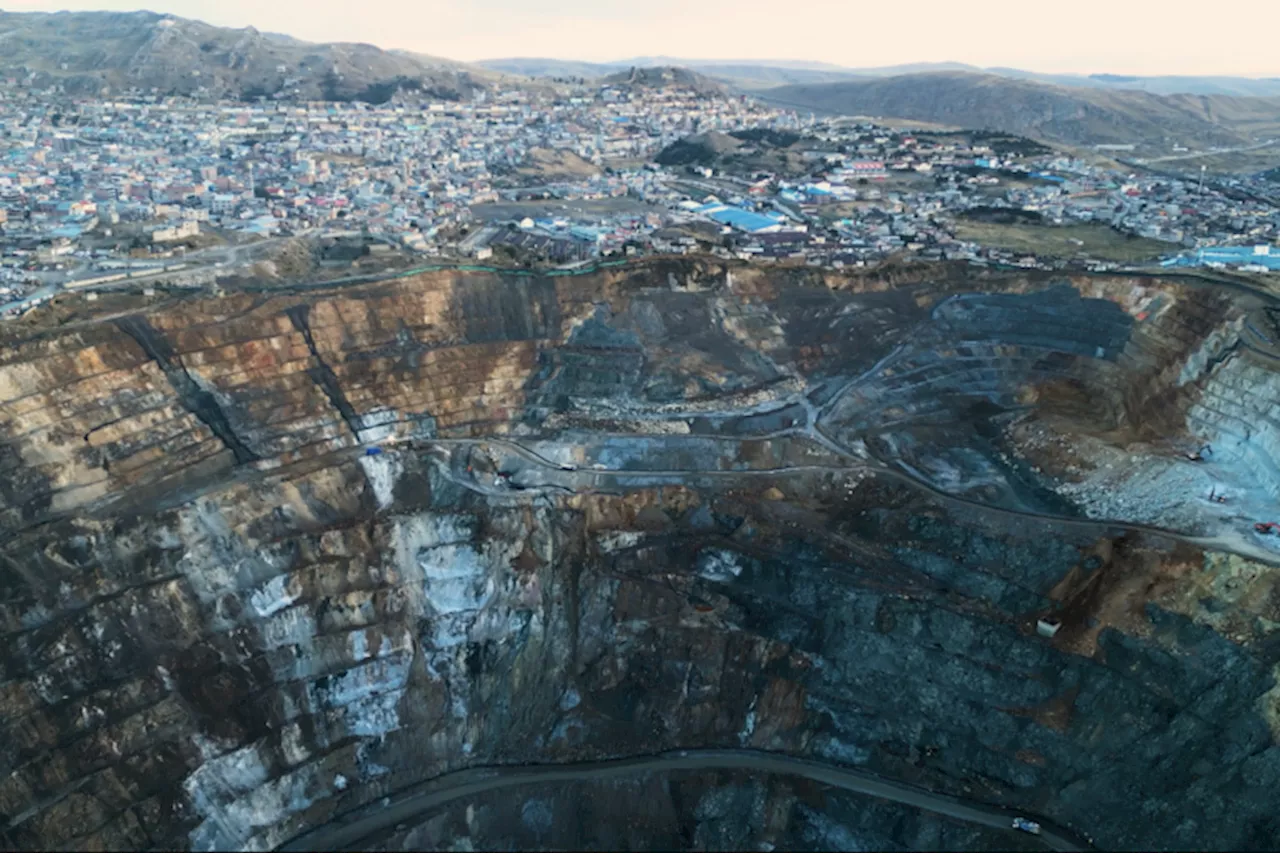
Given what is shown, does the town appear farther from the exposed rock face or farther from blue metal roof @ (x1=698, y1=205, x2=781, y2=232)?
the exposed rock face

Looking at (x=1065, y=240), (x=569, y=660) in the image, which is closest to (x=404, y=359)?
(x=569, y=660)

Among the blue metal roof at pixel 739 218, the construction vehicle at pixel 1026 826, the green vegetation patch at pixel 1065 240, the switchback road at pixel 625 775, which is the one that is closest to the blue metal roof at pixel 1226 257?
→ the green vegetation patch at pixel 1065 240

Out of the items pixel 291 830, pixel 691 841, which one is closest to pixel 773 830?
pixel 691 841

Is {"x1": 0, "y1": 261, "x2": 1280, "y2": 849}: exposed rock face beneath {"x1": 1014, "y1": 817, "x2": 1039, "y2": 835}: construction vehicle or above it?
above

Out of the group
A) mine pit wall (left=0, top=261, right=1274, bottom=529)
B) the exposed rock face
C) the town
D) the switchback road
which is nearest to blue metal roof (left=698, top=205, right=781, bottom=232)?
the town

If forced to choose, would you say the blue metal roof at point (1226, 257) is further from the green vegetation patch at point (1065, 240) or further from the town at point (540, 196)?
the green vegetation patch at point (1065, 240)

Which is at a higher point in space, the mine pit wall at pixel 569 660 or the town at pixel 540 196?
the town at pixel 540 196
